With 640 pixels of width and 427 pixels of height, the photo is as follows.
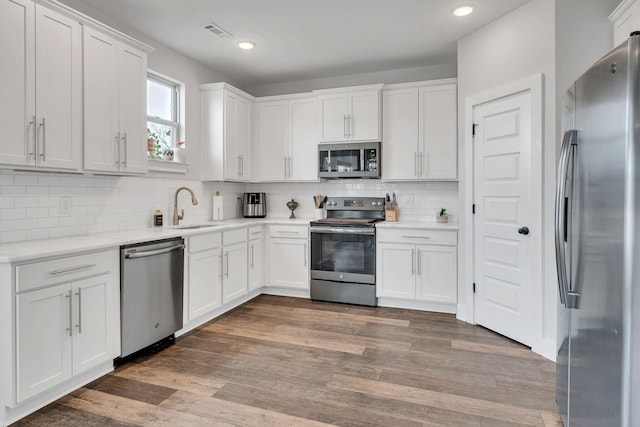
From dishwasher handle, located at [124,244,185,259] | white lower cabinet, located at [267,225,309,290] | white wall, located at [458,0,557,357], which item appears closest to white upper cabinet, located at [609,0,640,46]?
white wall, located at [458,0,557,357]

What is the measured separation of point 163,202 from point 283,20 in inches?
81.9

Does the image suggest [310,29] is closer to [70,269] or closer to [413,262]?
[413,262]

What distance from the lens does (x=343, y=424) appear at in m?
1.95

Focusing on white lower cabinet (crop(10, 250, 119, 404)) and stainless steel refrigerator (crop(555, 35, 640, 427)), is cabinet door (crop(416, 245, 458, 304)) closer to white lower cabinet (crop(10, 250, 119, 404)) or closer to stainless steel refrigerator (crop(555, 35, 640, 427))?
stainless steel refrigerator (crop(555, 35, 640, 427))

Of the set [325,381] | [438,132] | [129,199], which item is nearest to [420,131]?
[438,132]

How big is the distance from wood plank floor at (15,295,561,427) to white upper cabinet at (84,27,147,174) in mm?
1546

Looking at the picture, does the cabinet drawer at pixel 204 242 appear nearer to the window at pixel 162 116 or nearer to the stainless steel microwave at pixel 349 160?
the window at pixel 162 116

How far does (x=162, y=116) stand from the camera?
383cm

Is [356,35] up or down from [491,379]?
up

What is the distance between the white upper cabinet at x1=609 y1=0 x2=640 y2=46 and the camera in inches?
85.0

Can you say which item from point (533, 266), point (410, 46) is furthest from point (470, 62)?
point (533, 266)

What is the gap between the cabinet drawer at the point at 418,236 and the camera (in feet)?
12.2

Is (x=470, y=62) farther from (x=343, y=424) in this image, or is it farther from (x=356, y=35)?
(x=343, y=424)

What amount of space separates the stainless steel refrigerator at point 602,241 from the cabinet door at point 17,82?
9.51 ft
